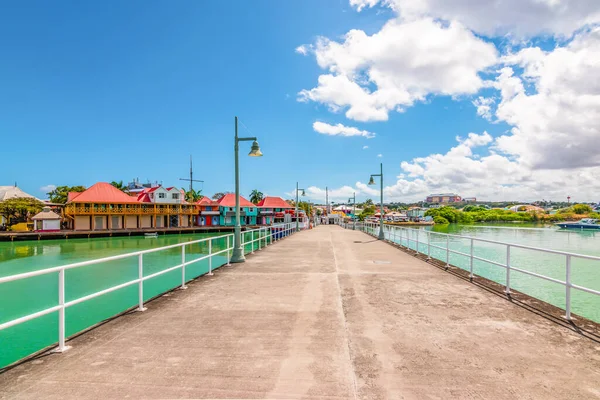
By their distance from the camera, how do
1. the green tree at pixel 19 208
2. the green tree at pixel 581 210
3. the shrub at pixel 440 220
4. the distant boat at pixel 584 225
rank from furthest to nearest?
the green tree at pixel 581 210 < the shrub at pixel 440 220 < the distant boat at pixel 584 225 < the green tree at pixel 19 208

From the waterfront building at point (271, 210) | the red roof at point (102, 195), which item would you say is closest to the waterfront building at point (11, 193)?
the red roof at point (102, 195)

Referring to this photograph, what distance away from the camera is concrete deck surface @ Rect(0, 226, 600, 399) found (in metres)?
3.18

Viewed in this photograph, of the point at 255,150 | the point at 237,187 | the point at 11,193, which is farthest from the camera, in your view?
the point at 11,193

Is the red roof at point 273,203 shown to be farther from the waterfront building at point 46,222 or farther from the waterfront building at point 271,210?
the waterfront building at point 46,222

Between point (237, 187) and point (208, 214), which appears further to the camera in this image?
point (208, 214)

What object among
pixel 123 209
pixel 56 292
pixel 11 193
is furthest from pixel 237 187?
pixel 11 193

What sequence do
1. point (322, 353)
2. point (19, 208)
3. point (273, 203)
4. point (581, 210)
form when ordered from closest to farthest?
point (322, 353), point (19, 208), point (273, 203), point (581, 210)

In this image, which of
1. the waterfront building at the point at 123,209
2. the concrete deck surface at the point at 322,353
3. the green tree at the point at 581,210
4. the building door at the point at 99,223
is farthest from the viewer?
the green tree at the point at 581,210

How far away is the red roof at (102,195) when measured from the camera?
178ft

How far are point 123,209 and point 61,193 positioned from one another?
20094mm

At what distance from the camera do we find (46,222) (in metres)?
53.3

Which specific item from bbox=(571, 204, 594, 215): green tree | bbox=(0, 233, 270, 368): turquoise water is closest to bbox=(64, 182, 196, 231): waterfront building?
bbox=(0, 233, 270, 368): turquoise water

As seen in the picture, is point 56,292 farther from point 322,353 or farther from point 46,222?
point 46,222

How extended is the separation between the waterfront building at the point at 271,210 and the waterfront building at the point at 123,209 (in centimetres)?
1487
